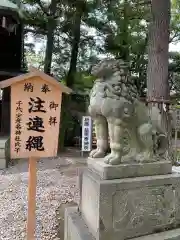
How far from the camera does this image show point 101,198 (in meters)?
2.10

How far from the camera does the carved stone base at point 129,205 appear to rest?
6.98ft

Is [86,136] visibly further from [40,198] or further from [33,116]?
[33,116]

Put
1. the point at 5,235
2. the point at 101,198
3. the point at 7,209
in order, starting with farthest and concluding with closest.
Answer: the point at 7,209, the point at 5,235, the point at 101,198

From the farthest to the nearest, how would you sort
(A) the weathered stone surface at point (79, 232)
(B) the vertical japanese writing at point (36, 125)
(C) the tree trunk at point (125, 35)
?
(C) the tree trunk at point (125, 35) < (B) the vertical japanese writing at point (36, 125) < (A) the weathered stone surface at point (79, 232)

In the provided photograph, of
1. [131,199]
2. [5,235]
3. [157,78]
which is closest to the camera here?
[131,199]

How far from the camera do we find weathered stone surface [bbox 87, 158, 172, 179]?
2197mm

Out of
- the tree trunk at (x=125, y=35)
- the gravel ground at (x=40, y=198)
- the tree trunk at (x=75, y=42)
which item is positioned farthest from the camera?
the tree trunk at (x=125, y=35)

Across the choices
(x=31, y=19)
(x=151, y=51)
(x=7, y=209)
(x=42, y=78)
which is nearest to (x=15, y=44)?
(x=31, y=19)

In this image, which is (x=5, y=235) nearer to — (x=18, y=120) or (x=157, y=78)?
(x=18, y=120)

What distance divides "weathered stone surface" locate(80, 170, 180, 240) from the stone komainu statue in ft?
0.66

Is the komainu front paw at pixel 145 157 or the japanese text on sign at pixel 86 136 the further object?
the japanese text on sign at pixel 86 136

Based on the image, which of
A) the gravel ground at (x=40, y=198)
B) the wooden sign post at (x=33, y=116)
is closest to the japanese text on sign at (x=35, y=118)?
the wooden sign post at (x=33, y=116)

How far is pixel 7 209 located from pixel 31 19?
6089mm

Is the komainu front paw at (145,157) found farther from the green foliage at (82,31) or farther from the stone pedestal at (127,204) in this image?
the green foliage at (82,31)
